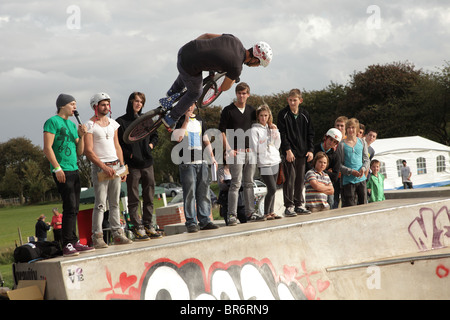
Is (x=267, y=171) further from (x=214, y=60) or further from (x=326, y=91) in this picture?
(x=326, y=91)

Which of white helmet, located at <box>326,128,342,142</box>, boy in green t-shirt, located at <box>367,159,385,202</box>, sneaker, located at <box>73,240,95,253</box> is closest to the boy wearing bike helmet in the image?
sneaker, located at <box>73,240,95,253</box>

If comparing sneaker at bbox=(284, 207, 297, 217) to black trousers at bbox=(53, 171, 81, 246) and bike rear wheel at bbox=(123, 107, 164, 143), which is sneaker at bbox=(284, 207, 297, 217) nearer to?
bike rear wheel at bbox=(123, 107, 164, 143)

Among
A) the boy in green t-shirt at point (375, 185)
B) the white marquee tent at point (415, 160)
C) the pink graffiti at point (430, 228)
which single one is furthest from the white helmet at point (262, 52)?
the white marquee tent at point (415, 160)

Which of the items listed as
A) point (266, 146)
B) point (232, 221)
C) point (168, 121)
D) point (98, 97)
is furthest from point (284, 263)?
point (98, 97)

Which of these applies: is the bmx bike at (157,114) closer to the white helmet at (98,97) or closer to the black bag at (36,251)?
the white helmet at (98,97)

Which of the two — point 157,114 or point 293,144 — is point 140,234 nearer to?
point 157,114

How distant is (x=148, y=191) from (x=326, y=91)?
53.4m

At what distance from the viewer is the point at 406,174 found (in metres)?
27.0

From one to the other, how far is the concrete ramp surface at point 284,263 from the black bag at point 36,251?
12cm

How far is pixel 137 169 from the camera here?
287 inches

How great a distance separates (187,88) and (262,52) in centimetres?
106

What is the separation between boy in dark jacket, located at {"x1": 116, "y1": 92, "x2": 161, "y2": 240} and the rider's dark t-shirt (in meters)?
1.59

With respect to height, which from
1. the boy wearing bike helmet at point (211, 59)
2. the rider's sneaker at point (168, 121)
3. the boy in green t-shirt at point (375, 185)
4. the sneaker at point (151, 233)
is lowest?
the sneaker at point (151, 233)

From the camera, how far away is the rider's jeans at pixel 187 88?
6207 millimetres
